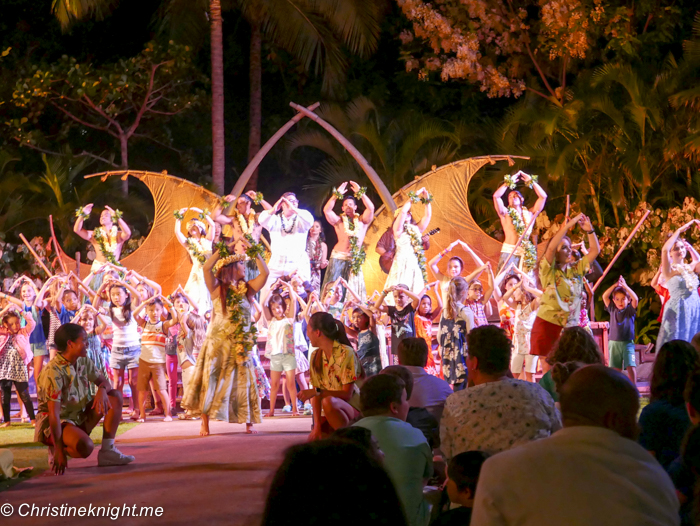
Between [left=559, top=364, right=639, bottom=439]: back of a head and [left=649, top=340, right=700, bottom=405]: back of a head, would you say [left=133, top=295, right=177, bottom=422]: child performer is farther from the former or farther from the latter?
[left=559, top=364, right=639, bottom=439]: back of a head

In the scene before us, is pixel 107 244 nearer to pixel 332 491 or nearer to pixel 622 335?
pixel 622 335

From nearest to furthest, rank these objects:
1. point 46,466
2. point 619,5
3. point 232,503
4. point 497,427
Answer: point 497,427 < point 232,503 < point 46,466 < point 619,5

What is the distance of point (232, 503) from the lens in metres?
5.14

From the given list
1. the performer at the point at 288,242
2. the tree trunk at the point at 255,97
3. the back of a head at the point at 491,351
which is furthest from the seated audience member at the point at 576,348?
the tree trunk at the point at 255,97

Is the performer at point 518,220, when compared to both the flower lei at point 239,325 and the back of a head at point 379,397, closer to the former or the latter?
the flower lei at point 239,325

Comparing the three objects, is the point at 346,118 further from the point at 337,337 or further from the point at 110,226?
the point at 337,337

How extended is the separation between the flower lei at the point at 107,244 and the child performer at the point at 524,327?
5458 mm

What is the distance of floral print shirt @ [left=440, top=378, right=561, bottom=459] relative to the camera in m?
3.35

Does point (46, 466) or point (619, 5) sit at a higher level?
point (619, 5)

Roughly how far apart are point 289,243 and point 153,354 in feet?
11.9

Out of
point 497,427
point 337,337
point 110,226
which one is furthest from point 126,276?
point 497,427

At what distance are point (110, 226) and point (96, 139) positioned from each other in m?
9.57

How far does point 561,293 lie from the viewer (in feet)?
28.0

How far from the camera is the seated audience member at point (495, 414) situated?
3355mm
